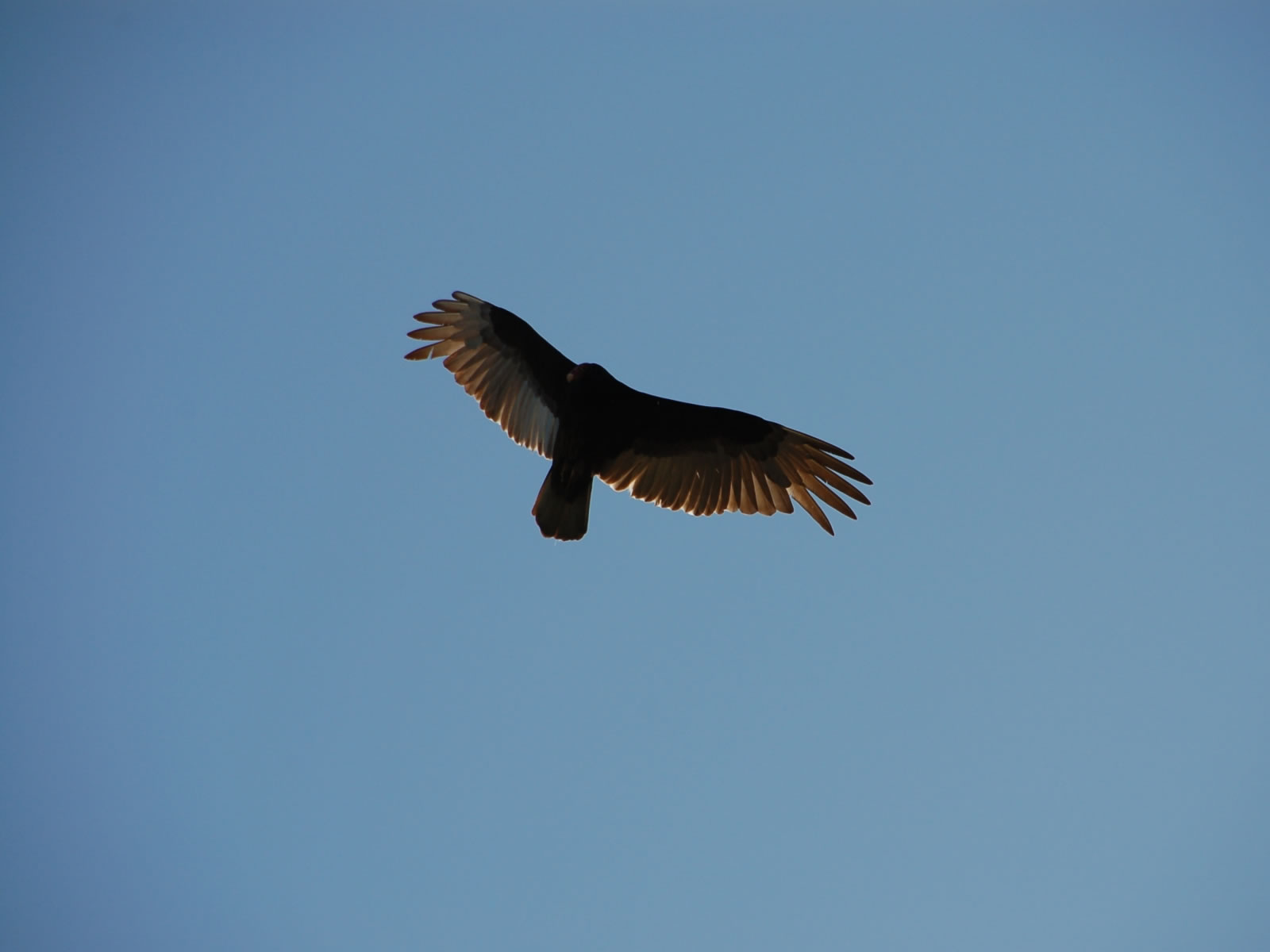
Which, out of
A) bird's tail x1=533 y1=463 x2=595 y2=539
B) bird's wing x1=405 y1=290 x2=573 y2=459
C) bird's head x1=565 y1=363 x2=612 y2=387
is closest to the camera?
bird's head x1=565 y1=363 x2=612 y2=387

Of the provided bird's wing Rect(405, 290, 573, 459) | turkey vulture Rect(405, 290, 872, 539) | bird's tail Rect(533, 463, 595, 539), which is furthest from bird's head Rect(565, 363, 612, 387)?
bird's tail Rect(533, 463, 595, 539)

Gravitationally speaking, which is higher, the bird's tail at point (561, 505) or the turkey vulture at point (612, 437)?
the turkey vulture at point (612, 437)

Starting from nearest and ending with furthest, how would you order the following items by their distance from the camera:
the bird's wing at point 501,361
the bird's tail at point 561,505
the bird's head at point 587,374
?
the bird's head at point 587,374
the bird's tail at point 561,505
the bird's wing at point 501,361

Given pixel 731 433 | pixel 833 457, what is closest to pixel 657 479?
pixel 731 433

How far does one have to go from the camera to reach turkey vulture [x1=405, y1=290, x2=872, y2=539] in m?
7.80

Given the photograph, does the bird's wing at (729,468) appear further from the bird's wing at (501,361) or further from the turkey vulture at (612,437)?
the bird's wing at (501,361)

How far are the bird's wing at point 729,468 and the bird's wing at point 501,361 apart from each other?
1.96ft

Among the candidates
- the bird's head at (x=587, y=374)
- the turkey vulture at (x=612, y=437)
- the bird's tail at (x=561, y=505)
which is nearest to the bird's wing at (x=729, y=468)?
the turkey vulture at (x=612, y=437)

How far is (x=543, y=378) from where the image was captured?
26.4 ft

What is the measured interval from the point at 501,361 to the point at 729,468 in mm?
1736

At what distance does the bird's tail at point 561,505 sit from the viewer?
25.4 feet

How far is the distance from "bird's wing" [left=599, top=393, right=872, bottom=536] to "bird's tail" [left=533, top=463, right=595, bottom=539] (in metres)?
0.41

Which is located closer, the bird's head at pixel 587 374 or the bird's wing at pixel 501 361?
the bird's head at pixel 587 374

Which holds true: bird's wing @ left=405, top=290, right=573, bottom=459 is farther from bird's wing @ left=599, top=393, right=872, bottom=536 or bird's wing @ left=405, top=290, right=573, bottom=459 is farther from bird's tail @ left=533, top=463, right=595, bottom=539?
bird's wing @ left=599, top=393, right=872, bottom=536
